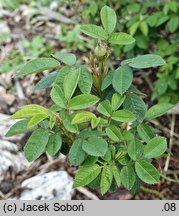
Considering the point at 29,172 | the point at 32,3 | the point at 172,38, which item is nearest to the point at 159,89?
the point at 172,38

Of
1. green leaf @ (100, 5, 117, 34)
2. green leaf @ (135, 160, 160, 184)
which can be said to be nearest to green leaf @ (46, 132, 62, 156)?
green leaf @ (135, 160, 160, 184)

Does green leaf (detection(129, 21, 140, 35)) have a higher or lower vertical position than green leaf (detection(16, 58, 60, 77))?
lower

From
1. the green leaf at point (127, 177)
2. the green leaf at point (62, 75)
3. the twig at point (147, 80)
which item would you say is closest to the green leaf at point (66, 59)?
the green leaf at point (62, 75)

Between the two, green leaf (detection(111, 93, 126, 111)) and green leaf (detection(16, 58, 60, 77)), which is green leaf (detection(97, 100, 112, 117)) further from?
green leaf (detection(16, 58, 60, 77))

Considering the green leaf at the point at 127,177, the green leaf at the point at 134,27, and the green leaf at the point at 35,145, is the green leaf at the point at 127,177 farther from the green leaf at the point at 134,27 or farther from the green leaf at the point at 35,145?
the green leaf at the point at 134,27

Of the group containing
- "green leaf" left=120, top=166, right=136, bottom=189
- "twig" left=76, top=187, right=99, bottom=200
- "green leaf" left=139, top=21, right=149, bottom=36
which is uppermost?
"green leaf" left=120, top=166, right=136, bottom=189

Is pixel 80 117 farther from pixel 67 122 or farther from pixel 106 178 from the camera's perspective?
pixel 106 178
